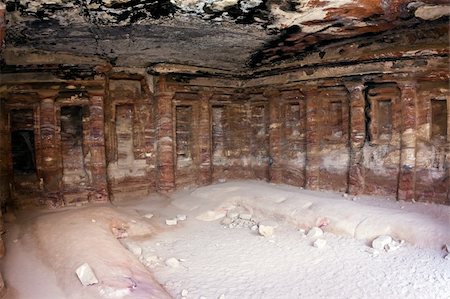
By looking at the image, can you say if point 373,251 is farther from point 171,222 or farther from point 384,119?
point 171,222

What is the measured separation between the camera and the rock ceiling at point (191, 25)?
582cm

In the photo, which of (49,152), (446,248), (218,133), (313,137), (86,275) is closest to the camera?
(86,275)

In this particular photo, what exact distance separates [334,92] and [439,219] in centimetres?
409

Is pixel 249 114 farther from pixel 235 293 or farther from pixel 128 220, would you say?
pixel 235 293

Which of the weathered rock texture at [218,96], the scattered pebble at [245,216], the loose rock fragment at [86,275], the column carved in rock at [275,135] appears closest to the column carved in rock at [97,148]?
the weathered rock texture at [218,96]

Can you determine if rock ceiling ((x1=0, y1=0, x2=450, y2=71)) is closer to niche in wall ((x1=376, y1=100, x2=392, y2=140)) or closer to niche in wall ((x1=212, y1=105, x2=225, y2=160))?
niche in wall ((x1=376, y1=100, x2=392, y2=140))

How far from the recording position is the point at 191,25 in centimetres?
676

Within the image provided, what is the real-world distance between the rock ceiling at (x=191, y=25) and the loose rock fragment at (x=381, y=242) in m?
3.98

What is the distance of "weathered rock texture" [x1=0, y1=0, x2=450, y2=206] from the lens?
21.6 feet

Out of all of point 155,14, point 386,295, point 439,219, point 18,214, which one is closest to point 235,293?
point 386,295

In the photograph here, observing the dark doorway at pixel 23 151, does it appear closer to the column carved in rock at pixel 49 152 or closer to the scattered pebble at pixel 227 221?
the column carved in rock at pixel 49 152

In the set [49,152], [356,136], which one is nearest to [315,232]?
[356,136]

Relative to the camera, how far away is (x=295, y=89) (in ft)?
32.8

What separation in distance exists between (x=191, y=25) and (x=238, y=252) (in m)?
4.29
